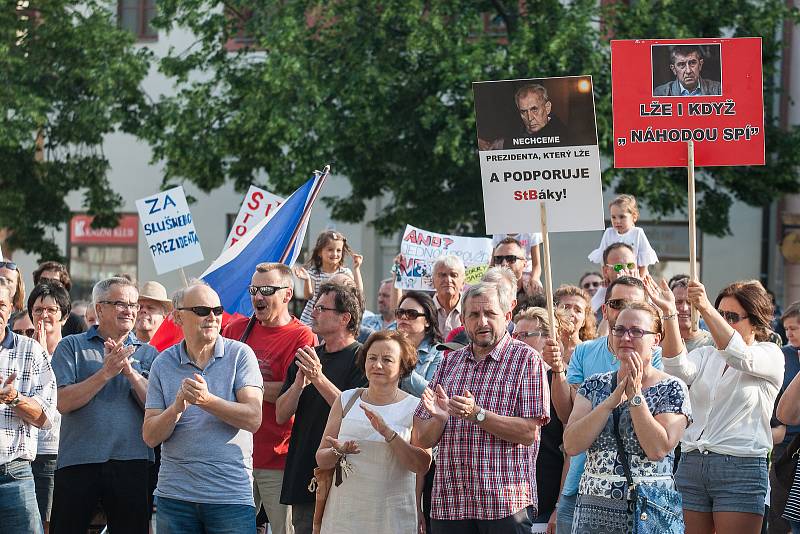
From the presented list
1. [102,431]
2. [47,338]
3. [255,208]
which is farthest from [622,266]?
[255,208]

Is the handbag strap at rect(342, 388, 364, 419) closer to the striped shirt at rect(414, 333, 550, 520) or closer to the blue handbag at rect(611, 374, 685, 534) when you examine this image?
the striped shirt at rect(414, 333, 550, 520)

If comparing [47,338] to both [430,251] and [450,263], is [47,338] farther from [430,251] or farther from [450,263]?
[430,251]

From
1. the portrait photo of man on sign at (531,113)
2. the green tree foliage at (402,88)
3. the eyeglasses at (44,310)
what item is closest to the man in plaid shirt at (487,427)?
the portrait photo of man on sign at (531,113)

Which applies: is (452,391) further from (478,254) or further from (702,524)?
(478,254)

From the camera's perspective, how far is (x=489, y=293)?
673 centimetres

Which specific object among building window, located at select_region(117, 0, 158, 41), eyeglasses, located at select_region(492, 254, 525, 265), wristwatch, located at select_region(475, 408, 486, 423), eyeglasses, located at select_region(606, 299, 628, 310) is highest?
building window, located at select_region(117, 0, 158, 41)

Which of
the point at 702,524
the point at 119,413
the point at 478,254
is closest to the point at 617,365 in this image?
the point at 702,524

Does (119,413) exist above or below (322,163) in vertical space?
below

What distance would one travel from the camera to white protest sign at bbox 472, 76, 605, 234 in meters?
8.27

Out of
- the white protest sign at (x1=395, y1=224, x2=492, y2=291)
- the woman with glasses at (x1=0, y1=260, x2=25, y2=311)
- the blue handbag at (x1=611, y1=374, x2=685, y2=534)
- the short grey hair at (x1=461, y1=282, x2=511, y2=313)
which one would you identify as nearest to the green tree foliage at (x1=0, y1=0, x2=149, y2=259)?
the white protest sign at (x1=395, y1=224, x2=492, y2=291)

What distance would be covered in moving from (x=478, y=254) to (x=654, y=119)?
419cm

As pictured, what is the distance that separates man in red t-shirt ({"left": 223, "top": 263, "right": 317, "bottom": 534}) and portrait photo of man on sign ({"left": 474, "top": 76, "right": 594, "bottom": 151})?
1568mm

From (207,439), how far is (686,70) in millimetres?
3699

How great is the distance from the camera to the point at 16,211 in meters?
23.8
